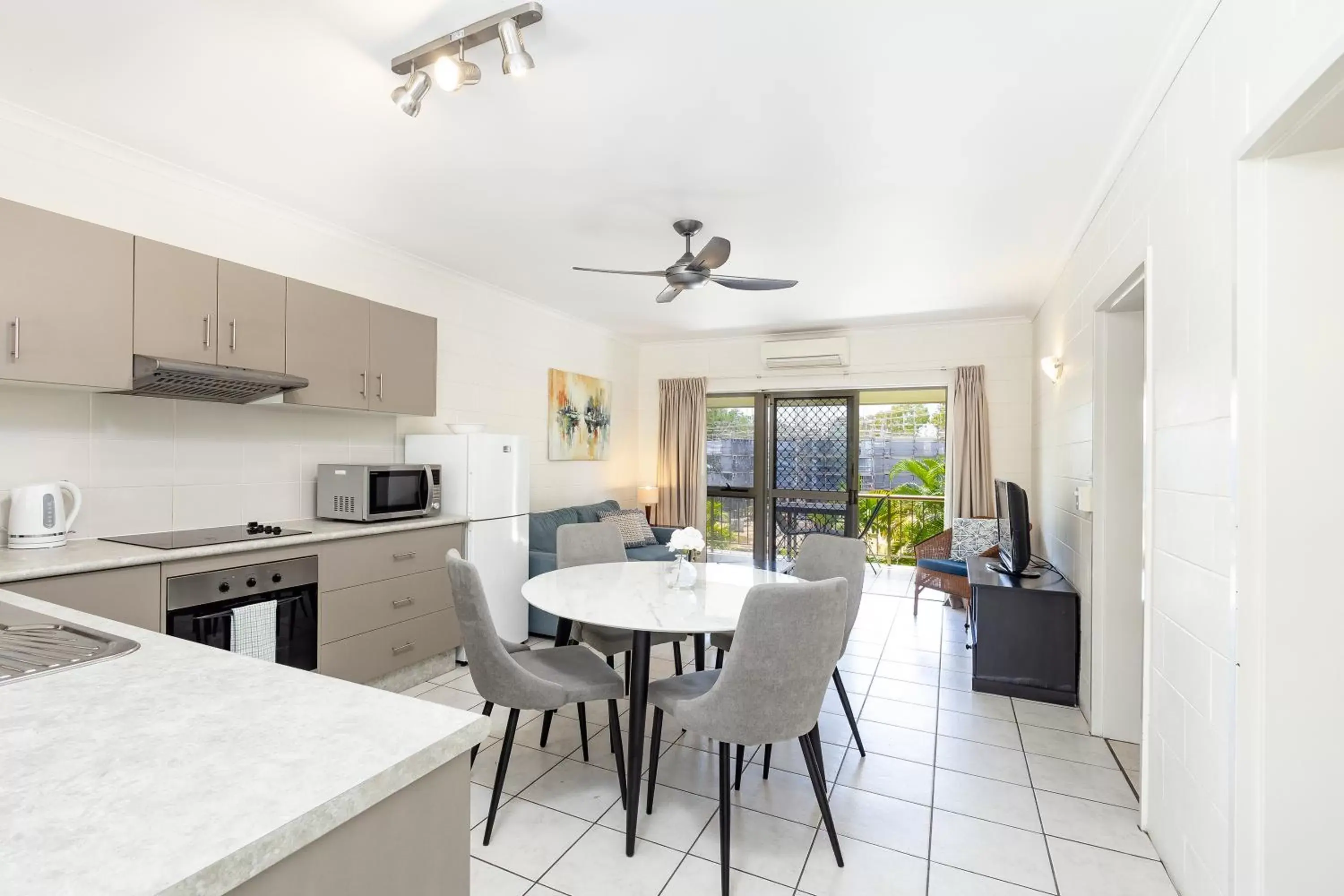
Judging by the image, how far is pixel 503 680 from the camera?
211 cm

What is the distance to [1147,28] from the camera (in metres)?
1.80

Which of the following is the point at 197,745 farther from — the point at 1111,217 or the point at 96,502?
the point at 1111,217

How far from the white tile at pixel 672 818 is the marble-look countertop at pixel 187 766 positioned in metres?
1.49

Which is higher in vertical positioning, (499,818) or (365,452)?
(365,452)

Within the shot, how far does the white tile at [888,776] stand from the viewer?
2400 mm

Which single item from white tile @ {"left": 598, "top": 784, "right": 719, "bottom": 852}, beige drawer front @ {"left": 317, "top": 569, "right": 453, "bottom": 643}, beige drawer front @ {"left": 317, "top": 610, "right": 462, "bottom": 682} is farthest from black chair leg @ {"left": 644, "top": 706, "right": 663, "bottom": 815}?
beige drawer front @ {"left": 317, "top": 569, "right": 453, "bottom": 643}

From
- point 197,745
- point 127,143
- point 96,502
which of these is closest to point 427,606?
point 96,502

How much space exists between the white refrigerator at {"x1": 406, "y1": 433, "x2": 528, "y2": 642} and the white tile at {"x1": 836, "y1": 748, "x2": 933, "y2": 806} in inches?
83.3

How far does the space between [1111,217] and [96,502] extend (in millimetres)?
4447

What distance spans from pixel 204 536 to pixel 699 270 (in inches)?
100

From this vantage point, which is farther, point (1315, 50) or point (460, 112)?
point (460, 112)

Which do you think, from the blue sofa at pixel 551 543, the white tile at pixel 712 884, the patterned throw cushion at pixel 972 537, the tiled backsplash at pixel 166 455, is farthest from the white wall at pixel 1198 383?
the tiled backsplash at pixel 166 455

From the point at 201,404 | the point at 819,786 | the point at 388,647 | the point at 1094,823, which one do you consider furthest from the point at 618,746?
the point at 201,404

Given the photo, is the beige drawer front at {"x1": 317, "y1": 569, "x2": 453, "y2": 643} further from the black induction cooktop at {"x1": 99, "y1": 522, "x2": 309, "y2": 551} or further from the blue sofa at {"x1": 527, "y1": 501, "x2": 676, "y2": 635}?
the blue sofa at {"x1": 527, "y1": 501, "x2": 676, "y2": 635}
